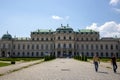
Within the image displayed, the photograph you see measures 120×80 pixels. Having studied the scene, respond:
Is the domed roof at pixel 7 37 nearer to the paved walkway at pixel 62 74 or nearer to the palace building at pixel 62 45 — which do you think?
the palace building at pixel 62 45

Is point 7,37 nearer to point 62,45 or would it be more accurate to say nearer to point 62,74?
point 62,45

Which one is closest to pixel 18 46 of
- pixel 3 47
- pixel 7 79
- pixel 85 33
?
pixel 3 47

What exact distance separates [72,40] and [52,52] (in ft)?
38.2

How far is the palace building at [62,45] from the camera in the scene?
110 metres

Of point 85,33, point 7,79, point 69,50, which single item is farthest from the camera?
point 85,33

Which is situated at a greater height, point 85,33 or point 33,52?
point 85,33

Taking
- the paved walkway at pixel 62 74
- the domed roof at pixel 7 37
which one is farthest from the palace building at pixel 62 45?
the paved walkway at pixel 62 74

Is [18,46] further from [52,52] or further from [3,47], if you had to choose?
[52,52]

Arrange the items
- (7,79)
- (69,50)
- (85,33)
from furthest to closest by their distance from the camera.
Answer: (85,33), (69,50), (7,79)

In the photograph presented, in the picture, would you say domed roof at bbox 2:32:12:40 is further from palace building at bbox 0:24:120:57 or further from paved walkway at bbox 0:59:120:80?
paved walkway at bbox 0:59:120:80

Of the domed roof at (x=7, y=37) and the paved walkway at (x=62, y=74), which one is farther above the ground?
the domed roof at (x=7, y=37)

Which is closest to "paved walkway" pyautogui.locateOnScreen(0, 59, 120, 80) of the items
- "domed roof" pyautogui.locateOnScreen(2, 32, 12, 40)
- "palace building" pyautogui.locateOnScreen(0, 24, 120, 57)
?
"palace building" pyautogui.locateOnScreen(0, 24, 120, 57)

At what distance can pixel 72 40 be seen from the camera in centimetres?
11044

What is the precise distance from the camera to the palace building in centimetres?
11050
